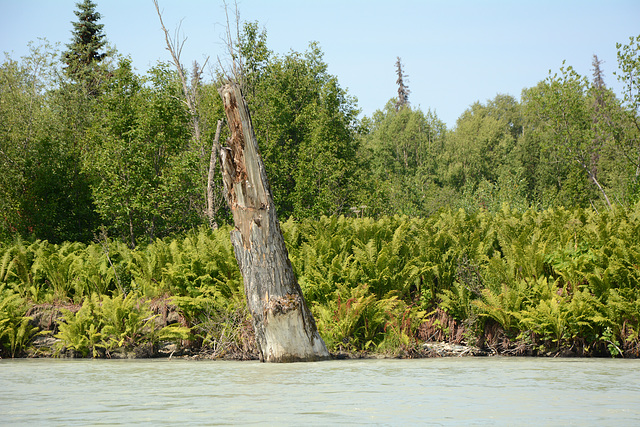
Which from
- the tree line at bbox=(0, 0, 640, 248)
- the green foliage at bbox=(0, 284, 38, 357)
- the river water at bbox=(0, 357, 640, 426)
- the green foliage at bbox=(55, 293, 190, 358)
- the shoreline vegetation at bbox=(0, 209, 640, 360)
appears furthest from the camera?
the tree line at bbox=(0, 0, 640, 248)

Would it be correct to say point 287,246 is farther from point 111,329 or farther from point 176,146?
point 176,146

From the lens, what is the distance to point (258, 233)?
10.5 m

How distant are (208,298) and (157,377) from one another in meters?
3.38

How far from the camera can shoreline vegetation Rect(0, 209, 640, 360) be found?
36.0 feet

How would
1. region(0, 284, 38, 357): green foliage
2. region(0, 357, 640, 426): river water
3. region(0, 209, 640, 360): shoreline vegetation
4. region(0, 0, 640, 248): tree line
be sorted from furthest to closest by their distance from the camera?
region(0, 0, 640, 248): tree line
region(0, 284, 38, 357): green foliage
region(0, 209, 640, 360): shoreline vegetation
region(0, 357, 640, 426): river water

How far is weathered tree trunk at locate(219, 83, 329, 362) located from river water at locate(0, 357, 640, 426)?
20.8 inches

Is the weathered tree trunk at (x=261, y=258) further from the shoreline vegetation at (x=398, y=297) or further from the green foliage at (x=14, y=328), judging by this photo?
the green foliage at (x=14, y=328)

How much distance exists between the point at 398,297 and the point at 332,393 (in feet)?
18.4

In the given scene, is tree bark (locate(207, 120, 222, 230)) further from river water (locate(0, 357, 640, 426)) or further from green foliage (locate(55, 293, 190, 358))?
river water (locate(0, 357, 640, 426))

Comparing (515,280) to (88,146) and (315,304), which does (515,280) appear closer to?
→ (315,304)

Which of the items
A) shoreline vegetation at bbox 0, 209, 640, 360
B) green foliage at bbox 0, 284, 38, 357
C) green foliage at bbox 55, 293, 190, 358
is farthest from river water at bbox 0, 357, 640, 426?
green foliage at bbox 0, 284, 38, 357

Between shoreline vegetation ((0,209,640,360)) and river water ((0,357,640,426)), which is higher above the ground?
shoreline vegetation ((0,209,640,360))

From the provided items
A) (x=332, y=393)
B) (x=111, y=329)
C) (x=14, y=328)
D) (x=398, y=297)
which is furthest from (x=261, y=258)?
(x=14, y=328)

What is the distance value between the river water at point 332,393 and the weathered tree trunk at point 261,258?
0.53 meters
